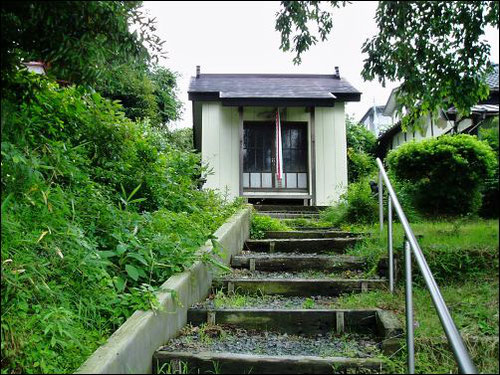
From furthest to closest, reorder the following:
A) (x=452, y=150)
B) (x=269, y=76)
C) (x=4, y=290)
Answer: (x=269, y=76) → (x=452, y=150) → (x=4, y=290)

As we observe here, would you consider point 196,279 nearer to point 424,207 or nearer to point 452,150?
point 424,207

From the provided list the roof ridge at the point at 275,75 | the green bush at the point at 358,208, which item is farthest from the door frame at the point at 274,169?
the green bush at the point at 358,208

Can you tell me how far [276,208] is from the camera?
7.97 meters

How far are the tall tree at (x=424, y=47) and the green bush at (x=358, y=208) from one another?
9.78 feet

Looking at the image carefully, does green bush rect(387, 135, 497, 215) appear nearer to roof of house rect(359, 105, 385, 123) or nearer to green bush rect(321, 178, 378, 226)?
green bush rect(321, 178, 378, 226)

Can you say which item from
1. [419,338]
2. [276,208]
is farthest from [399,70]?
[276,208]

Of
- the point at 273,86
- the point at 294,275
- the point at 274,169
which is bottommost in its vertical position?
the point at 294,275

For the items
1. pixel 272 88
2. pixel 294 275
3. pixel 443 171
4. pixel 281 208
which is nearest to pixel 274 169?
pixel 272 88

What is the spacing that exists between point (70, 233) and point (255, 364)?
1310 millimetres

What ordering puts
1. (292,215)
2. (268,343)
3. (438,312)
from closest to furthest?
1. (438,312)
2. (268,343)
3. (292,215)

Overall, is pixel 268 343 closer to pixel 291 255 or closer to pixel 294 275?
pixel 294 275

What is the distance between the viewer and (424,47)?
2.36 metres

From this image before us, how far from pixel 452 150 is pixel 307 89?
6.88 metres

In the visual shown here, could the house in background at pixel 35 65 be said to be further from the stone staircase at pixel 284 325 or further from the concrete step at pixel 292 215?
the concrete step at pixel 292 215
